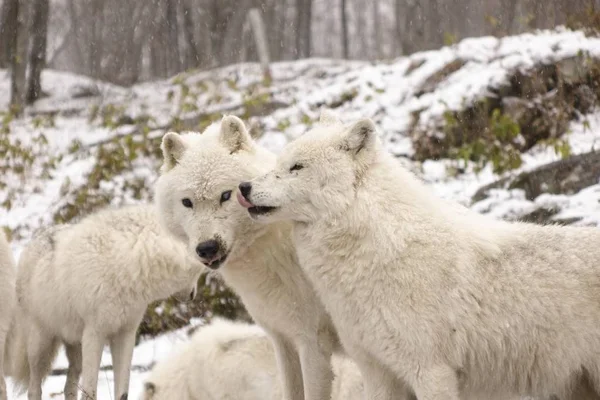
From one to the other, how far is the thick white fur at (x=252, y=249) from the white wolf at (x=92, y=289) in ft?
5.52

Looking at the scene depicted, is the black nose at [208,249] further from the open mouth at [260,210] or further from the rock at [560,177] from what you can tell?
the rock at [560,177]

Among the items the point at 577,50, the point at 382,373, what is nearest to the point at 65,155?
the point at 577,50

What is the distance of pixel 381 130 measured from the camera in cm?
1125

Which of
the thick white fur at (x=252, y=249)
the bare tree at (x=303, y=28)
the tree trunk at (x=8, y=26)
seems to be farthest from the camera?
the bare tree at (x=303, y=28)

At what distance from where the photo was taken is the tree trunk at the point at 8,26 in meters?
19.5

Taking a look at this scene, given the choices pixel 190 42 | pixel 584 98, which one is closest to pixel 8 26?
pixel 190 42

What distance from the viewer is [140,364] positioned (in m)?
7.96

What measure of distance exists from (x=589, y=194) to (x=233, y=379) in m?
3.43

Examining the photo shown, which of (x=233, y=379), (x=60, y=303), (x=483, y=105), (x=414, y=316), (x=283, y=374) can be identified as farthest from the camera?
(x=483, y=105)

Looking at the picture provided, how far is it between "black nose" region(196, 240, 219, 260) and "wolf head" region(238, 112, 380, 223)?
351 mm

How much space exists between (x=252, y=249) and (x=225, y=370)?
163 cm

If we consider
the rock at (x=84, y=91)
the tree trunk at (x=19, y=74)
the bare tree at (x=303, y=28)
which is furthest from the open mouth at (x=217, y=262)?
the bare tree at (x=303, y=28)

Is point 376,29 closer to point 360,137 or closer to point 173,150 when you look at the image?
point 173,150

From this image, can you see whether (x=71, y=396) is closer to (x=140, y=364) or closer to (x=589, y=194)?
(x=140, y=364)
